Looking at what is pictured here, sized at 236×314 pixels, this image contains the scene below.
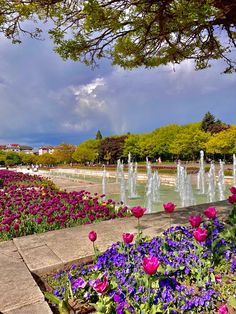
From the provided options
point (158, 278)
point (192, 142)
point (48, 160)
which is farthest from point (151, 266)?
point (48, 160)

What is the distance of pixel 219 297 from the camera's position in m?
2.35

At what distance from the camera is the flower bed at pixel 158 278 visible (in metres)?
2.14

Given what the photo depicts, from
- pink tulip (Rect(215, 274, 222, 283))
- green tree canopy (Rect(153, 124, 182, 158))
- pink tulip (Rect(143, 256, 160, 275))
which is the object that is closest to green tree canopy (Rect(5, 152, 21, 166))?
green tree canopy (Rect(153, 124, 182, 158))

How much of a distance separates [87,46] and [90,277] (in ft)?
13.3

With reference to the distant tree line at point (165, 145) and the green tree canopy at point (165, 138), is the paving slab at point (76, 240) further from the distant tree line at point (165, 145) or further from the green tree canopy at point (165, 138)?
the green tree canopy at point (165, 138)

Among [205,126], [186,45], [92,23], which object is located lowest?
[92,23]

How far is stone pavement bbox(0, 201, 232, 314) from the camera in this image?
2.29 metres

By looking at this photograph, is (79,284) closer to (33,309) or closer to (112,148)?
(33,309)

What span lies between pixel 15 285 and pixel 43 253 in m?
0.81

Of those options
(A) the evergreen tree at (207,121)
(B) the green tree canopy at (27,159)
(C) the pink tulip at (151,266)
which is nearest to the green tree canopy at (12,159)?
(B) the green tree canopy at (27,159)

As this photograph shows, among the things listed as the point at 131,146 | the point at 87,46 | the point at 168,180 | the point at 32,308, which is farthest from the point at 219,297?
the point at 131,146

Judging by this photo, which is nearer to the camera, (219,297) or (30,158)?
(219,297)

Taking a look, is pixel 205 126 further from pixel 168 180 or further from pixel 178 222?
pixel 178 222

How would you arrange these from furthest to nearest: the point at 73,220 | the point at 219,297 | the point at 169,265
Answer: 1. the point at 73,220
2. the point at 169,265
3. the point at 219,297
